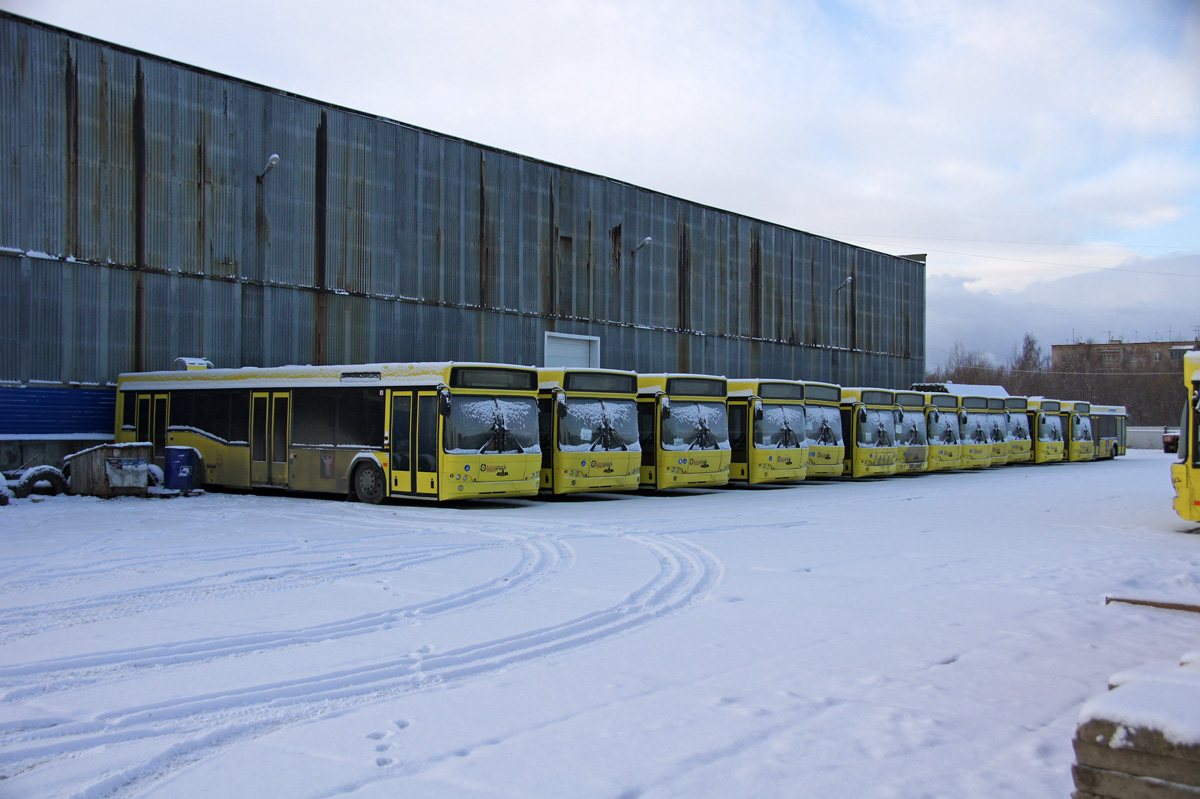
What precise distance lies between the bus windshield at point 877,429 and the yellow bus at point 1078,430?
16.7m

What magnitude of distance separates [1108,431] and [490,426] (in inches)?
1531

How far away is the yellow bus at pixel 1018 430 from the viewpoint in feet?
122

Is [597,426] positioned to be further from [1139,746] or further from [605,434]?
[1139,746]

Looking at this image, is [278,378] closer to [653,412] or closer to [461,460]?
[461,460]

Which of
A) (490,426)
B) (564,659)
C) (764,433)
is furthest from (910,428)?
(564,659)

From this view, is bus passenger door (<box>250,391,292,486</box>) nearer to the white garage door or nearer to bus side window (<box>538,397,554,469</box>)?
bus side window (<box>538,397,554,469</box>)

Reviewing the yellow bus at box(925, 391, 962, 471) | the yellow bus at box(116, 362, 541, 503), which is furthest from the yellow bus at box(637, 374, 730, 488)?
the yellow bus at box(925, 391, 962, 471)

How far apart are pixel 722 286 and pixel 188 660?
35.8m

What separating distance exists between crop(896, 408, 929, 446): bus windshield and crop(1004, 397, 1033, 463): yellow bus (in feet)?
24.7

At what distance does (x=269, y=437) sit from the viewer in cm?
2020

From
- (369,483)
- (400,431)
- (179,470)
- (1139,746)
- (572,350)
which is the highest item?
(572,350)

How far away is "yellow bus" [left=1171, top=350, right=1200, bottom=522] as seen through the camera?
47.4 ft

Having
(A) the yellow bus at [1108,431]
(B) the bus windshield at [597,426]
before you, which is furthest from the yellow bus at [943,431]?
(B) the bus windshield at [597,426]

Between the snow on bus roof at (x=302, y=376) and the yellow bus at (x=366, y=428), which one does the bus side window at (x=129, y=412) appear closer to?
the snow on bus roof at (x=302, y=376)
